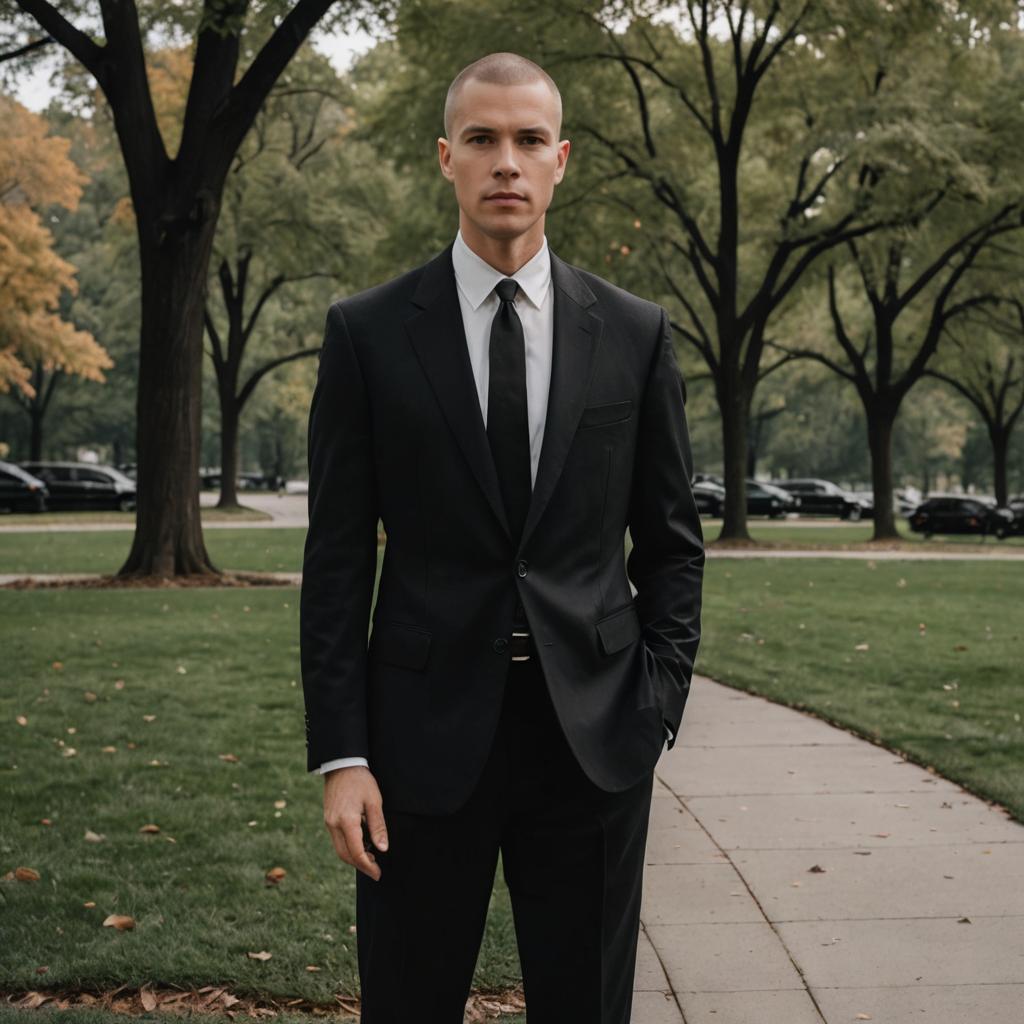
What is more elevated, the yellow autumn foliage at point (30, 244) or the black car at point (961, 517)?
the yellow autumn foliage at point (30, 244)

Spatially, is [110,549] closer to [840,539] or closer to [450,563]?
[840,539]

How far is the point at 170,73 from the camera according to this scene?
3350 cm

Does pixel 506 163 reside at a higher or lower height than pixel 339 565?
higher

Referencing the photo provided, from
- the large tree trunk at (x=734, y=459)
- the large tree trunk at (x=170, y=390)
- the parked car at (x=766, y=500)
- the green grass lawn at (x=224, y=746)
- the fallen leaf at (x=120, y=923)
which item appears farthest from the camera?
the parked car at (x=766, y=500)

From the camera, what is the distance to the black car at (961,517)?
3766 centimetres

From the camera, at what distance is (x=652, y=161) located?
25875mm

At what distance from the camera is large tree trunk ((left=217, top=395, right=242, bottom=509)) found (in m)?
40.9

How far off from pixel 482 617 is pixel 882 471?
31993mm

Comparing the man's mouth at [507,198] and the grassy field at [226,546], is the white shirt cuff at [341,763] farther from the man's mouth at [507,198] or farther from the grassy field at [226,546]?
the grassy field at [226,546]

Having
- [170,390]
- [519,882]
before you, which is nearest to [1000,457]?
[170,390]

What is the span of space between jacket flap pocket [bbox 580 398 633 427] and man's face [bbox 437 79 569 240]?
338mm

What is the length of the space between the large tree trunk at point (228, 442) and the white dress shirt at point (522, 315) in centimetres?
3846

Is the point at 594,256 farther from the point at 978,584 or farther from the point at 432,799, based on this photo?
the point at 432,799

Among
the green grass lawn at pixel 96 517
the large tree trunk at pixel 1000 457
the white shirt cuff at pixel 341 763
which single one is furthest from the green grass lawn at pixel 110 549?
the large tree trunk at pixel 1000 457
